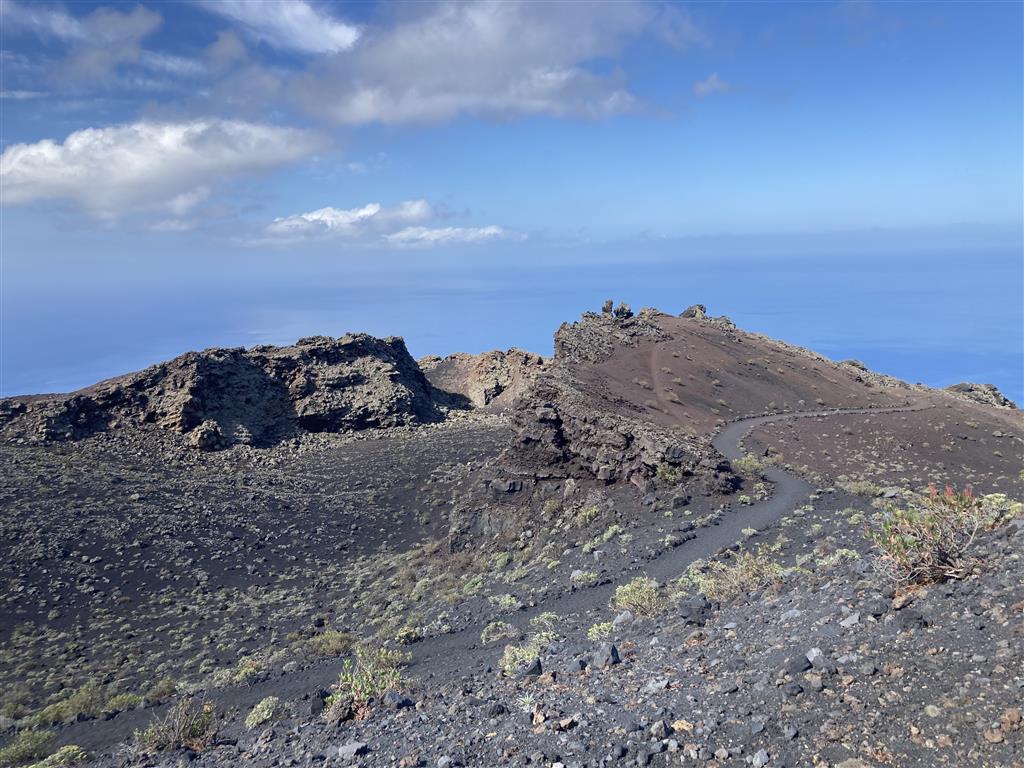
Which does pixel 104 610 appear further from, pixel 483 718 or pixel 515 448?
pixel 483 718

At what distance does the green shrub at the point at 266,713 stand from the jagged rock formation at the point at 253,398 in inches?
898

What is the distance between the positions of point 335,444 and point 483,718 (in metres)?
27.4

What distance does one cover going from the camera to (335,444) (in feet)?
110

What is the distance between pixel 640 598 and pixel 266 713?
5.99 metres

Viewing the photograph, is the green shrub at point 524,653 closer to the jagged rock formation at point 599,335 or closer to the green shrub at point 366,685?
the green shrub at point 366,685

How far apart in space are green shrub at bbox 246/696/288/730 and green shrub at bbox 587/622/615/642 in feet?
15.0

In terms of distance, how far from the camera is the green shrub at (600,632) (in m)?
10.5

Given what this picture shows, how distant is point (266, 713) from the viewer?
33.1 ft

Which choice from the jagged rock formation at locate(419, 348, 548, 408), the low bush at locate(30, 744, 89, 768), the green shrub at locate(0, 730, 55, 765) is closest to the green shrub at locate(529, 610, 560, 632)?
the low bush at locate(30, 744, 89, 768)

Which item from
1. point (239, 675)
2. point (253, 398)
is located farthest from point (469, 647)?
point (253, 398)

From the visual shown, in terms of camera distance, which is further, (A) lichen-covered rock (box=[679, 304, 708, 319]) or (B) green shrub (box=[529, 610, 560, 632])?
(A) lichen-covered rock (box=[679, 304, 708, 319])

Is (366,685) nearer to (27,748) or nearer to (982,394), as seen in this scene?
(27,748)

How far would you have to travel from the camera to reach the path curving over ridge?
11156mm

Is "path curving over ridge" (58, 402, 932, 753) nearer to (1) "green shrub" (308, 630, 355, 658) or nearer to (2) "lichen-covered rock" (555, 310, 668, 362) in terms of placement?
(1) "green shrub" (308, 630, 355, 658)
